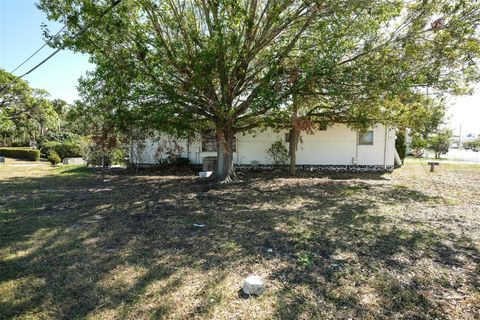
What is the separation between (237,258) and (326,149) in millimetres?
12130

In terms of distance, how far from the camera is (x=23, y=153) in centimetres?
2542

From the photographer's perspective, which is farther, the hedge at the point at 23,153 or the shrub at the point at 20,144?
the shrub at the point at 20,144

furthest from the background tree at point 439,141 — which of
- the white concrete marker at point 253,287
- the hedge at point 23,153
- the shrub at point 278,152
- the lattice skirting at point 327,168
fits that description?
the hedge at point 23,153

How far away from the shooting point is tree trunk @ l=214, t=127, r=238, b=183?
410 inches

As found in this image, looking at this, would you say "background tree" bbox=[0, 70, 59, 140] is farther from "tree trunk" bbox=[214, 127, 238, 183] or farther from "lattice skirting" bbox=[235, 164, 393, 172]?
"tree trunk" bbox=[214, 127, 238, 183]

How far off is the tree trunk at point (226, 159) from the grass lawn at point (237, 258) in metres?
3.22

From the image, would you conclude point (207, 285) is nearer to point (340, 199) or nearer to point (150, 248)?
Answer: point (150, 248)

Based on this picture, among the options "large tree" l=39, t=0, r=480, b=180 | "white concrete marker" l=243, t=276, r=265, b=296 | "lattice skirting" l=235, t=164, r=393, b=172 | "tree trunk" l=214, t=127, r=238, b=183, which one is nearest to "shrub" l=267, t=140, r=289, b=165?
"lattice skirting" l=235, t=164, r=393, b=172

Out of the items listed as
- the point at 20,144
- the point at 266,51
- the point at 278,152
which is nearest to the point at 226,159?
the point at 266,51

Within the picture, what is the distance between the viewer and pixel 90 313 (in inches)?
104

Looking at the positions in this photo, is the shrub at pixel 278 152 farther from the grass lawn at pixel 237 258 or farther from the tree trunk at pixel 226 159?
the grass lawn at pixel 237 258

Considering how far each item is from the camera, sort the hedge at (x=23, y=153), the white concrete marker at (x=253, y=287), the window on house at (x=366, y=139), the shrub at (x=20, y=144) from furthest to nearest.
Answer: the shrub at (x=20, y=144) < the hedge at (x=23, y=153) < the window on house at (x=366, y=139) < the white concrete marker at (x=253, y=287)

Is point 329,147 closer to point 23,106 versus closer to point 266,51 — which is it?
point 266,51

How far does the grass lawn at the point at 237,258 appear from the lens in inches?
109
